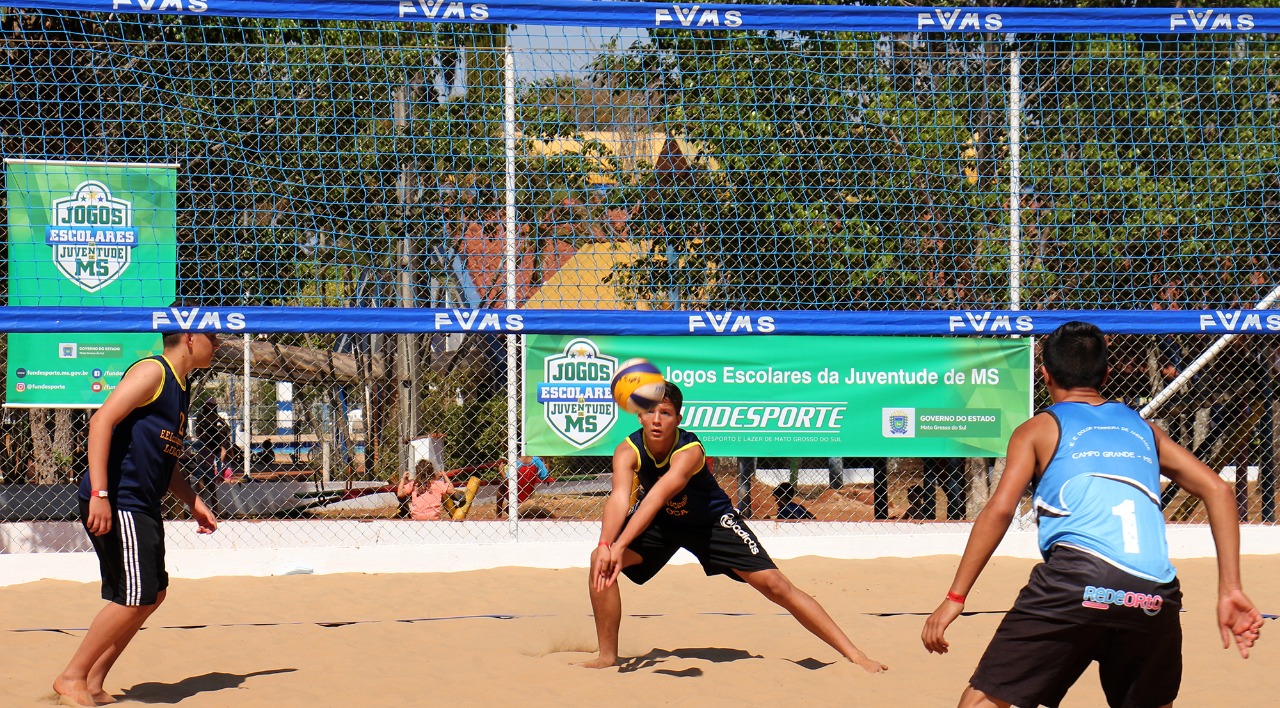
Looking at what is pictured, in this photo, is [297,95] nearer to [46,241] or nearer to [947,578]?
[46,241]

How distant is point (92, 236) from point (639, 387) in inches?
151

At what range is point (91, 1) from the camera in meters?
5.46

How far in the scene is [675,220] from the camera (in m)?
6.75

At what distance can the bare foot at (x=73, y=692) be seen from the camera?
12.6 feet

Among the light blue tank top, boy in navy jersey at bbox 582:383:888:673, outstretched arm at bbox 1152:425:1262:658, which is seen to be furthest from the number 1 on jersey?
boy in navy jersey at bbox 582:383:888:673

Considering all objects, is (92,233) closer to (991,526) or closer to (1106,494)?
(991,526)

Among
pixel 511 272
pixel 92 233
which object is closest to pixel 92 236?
pixel 92 233

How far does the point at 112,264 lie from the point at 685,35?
408 cm

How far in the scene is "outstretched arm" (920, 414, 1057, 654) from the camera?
107 inches

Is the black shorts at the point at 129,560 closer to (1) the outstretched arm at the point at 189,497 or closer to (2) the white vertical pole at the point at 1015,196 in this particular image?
(1) the outstretched arm at the point at 189,497

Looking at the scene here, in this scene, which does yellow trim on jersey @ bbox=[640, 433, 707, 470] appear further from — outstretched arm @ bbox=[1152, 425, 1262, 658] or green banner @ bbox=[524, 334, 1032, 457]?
green banner @ bbox=[524, 334, 1032, 457]

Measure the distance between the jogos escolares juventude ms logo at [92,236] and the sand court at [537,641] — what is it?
174 centimetres

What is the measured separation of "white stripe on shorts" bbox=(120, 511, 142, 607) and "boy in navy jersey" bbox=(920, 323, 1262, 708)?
256 centimetres

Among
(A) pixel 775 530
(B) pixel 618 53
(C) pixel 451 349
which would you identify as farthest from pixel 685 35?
(C) pixel 451 349
